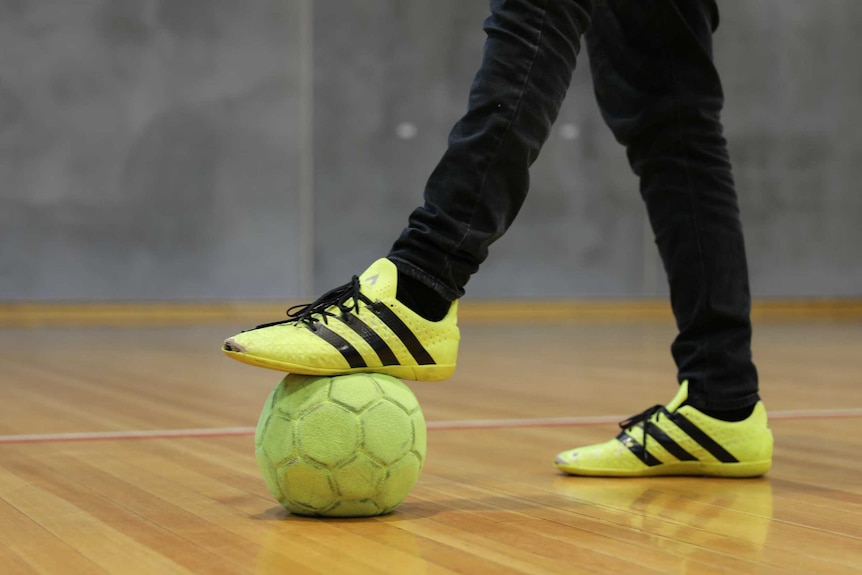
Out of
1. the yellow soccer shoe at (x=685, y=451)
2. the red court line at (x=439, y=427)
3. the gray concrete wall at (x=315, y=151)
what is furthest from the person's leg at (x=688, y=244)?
the gray concrete wall at (x=315, y=151)

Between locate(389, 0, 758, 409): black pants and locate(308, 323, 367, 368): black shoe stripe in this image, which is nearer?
locate(308, 323, 367, 368): black shoe stripe

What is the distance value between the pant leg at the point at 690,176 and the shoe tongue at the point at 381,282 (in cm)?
47

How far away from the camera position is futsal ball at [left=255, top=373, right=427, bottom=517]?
114 cm

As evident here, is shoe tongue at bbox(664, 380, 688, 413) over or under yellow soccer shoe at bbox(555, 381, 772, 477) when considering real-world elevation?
over

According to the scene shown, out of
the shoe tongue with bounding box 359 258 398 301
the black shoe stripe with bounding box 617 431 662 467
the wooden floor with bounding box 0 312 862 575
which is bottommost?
the wooden floor with bounding box 0 312 862 575

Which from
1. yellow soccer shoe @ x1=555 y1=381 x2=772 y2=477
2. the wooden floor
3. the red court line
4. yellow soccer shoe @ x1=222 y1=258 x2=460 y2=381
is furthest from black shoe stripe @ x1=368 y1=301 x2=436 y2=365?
the red court line

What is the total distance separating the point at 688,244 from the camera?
1.47 meters

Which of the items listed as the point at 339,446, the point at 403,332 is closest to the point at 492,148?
the point at 403,332

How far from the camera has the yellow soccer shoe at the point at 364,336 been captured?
111 centimetres

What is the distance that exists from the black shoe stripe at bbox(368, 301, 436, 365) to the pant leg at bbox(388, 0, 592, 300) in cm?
4

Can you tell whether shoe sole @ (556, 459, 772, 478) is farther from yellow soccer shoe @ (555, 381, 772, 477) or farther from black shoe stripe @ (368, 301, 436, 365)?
black shoe stripe @ (368, 301, 436, 365)

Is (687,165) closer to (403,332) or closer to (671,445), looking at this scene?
(671,445)

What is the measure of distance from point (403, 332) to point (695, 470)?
1.69 ft

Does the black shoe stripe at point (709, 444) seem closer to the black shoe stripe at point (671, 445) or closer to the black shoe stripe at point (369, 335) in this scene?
the black shoe stripe at point (671, 445)
